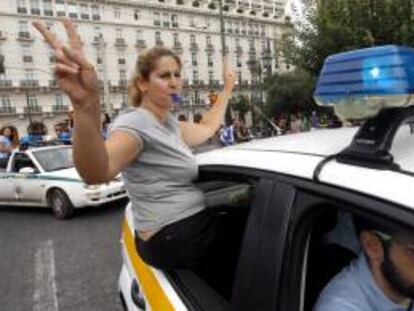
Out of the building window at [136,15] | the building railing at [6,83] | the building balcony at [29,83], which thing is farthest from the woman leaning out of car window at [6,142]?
the building window at [136,15]

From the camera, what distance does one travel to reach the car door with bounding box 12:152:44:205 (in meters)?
9.33

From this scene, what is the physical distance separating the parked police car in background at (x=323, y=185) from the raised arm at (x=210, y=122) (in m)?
0.83

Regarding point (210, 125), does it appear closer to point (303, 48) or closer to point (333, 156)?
point (333, 156)

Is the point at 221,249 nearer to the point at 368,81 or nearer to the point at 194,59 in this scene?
the point at 368,81

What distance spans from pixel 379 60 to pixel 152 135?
39.5 inches

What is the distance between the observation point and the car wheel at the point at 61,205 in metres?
8.74

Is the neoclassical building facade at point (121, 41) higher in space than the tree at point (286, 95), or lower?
higher

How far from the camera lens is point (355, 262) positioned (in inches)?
68.2

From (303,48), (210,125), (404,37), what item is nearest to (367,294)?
(210,125)

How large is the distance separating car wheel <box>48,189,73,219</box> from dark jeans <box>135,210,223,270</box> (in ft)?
22.2

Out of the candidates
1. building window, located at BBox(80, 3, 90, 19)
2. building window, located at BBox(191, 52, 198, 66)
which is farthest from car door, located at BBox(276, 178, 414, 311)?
building window, located at BBox(191, 52, 198, 66)

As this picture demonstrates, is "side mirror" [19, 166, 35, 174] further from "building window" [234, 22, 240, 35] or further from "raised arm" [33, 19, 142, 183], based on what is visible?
"building window" [234, 22, 240, 35]

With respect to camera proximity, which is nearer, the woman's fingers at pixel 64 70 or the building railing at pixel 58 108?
the woman's fingers at pixel 64 70

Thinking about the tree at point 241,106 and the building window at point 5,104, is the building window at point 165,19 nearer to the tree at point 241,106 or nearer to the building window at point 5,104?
the tree at point 241,106
